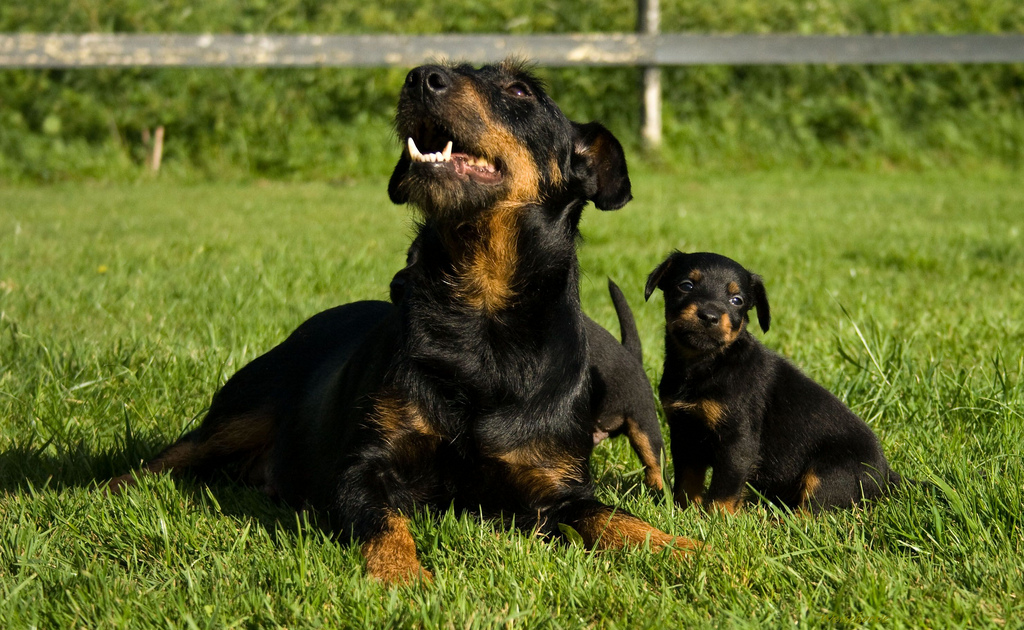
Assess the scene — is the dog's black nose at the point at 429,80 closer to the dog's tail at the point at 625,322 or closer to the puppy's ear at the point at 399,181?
the puppy's ear at the point at 399,181

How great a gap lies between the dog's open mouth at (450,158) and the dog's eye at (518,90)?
31 cm

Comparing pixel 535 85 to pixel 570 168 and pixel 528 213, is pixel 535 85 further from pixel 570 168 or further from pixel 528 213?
pixel 528 213

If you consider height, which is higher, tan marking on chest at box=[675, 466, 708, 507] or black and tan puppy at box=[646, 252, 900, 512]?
black and tan puppy at box=[646, 252, 900, 512]

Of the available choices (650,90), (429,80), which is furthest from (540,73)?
(429,80)

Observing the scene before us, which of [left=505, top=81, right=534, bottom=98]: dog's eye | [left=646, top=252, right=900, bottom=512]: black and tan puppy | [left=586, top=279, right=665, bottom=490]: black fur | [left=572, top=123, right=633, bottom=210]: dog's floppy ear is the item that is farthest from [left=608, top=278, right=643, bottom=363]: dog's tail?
[left=505, top=81, right=534, bottom=98]: dog's eye

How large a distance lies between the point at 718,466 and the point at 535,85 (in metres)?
1.43

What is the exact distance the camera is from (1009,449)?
3.32 m

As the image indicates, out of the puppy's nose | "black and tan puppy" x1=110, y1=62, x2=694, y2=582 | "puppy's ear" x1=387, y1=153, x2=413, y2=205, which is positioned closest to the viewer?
"black and tan puppy" x1=110, y1=62, x2=694, y2=582

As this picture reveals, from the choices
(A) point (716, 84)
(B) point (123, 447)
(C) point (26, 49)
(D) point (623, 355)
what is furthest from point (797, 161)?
(B) point (123, 447)

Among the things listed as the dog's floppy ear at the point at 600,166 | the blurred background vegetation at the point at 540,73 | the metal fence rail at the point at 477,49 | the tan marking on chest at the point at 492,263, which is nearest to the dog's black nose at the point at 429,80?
the tan marking on chest at the point at 492,263

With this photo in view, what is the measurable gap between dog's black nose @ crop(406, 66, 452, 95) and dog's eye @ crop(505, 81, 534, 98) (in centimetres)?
30

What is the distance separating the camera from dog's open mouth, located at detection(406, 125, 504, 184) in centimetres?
298

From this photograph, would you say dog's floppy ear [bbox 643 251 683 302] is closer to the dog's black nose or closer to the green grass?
the green grass

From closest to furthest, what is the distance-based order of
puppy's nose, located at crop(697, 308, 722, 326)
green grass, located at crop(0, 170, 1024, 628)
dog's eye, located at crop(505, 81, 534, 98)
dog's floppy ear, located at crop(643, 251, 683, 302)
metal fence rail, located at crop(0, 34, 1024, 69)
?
green grass, located at crop(0, 170, 1024, 628)
dog's eye, located at crop(505, 81, 534, 98)
puppy's nose, located at crop(697, 308, 722, 326)
dog's floppy ear, located at crop(643, 251, 683, 302)
metal fence rail, located at crop(0, 34, 1024, 69)
